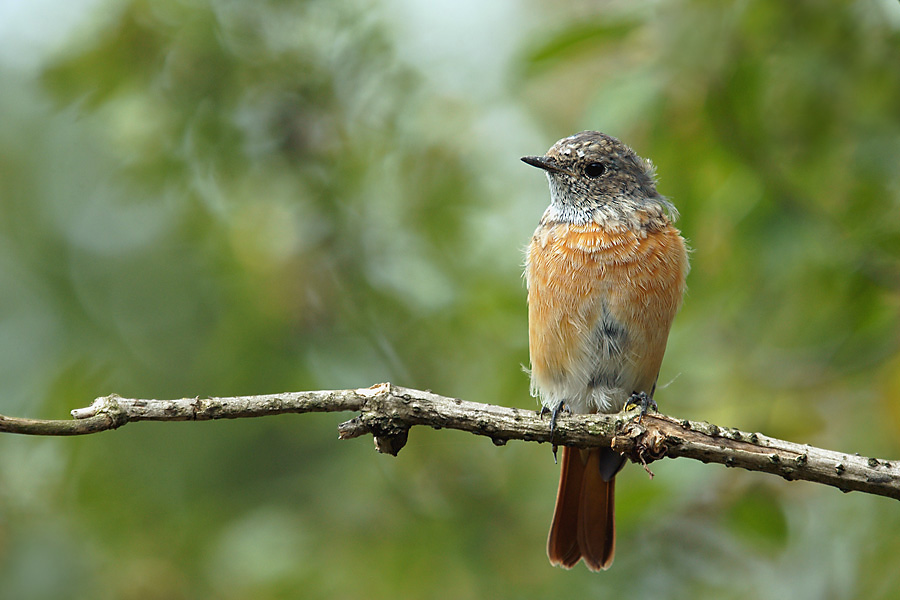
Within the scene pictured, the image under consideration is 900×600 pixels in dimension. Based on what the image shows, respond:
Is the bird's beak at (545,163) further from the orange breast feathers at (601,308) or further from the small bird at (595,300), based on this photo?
the orange breast feathers at (601,308)

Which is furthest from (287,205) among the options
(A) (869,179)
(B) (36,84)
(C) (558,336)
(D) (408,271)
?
(A) (869,179)

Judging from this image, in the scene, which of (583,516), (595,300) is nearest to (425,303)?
(595,300)

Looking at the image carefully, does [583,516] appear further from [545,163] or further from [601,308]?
[545,163]

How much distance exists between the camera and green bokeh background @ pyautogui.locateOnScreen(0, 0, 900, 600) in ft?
12.4

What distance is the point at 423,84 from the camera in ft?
16.5

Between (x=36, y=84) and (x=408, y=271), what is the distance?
7.47 ft

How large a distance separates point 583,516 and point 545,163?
2.04 metres

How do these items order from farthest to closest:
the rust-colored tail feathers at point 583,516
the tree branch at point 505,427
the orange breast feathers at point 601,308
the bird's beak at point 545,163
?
1. the bird's beak at point 545,163
2. the rust-colored tail feathers at point 583,516
3. the orange breast feathers at point 601,308
4. the tree branch at point 505,427

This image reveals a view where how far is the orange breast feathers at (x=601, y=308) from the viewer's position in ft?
14.5

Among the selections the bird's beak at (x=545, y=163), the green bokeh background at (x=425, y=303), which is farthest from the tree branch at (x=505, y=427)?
the bird's beak at (x=545, y=163)

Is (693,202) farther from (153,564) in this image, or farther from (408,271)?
(153,564)

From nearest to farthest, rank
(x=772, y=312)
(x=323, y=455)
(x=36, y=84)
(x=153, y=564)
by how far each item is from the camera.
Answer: (x=772, y=312) < (x=36, y=84) < (x=153, y=564) < (x=323, y=455)

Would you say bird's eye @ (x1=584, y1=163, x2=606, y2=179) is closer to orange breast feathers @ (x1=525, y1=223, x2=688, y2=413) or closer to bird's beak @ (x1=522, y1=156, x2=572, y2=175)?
bird's beak @ (x1=522, y1=156, x2=572, y2=175)

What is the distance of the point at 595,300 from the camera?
4.47 metres
